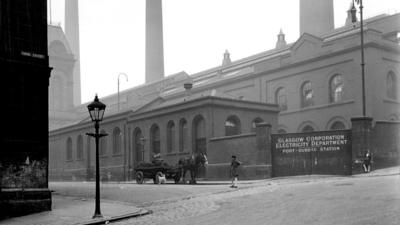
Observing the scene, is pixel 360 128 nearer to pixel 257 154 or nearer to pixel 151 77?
pixel 257 154

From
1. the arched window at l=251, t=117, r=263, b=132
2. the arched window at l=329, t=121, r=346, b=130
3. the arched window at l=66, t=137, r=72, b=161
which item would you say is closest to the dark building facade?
the arched window at l=251, t=117, r=263, b=132

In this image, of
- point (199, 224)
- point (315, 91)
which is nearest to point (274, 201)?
point (199, 224)

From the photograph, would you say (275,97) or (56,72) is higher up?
(56,72)

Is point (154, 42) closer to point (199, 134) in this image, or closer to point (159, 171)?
point (199, 134)

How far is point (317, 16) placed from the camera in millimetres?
58406

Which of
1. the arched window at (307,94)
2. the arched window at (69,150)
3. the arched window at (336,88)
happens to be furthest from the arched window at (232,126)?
the arched window at (69,150)

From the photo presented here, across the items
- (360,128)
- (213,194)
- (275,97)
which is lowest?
(213,194)

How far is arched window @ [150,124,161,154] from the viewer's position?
42069mm

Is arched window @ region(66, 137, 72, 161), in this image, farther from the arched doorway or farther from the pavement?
the pavement

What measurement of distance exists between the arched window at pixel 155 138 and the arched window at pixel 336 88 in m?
14.1

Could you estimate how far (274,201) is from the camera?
15.1m

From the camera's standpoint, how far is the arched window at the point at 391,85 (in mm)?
41531

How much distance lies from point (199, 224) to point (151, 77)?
2701 inches

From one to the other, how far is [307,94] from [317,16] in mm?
16020
